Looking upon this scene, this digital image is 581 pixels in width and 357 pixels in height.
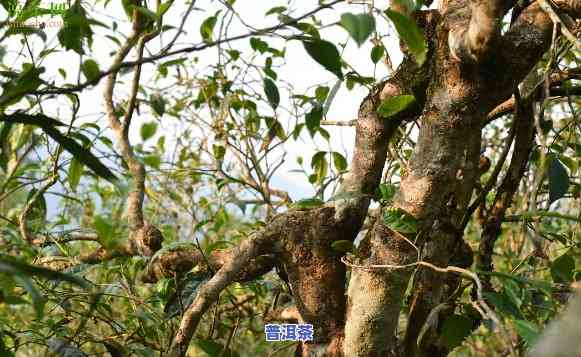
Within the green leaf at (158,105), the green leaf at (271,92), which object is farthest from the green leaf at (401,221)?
the green leaf at (158,105)

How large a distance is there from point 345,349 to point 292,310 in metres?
0.19

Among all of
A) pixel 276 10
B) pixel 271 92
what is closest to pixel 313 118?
pixel 271 92

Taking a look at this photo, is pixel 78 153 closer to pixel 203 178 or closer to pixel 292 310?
pixel 292 310

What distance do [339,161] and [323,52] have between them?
84 centimetres

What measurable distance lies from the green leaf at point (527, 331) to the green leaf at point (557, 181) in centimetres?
34

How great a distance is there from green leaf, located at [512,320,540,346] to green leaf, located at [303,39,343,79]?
0.30m

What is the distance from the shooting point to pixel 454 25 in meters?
0.82

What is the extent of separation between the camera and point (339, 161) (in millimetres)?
1453

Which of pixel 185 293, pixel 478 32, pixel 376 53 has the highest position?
pixel 376 53

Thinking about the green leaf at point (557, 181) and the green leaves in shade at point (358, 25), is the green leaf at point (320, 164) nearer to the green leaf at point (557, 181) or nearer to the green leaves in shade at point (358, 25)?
the green leaf at point (557, 181)

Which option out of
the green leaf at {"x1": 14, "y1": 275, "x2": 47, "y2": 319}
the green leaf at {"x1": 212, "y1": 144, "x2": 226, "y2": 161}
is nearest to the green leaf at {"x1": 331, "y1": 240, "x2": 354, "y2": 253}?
the green leaf at {"x1": 14, "y1": 275, "x2": 47, "y2": 319}

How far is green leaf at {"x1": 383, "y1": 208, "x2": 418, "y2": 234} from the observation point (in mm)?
784

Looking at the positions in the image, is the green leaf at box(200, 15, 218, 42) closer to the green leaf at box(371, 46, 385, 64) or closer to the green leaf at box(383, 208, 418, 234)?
the green leaf at box(371, 46, 385, 64)

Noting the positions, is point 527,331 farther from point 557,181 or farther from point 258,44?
point 258,44
